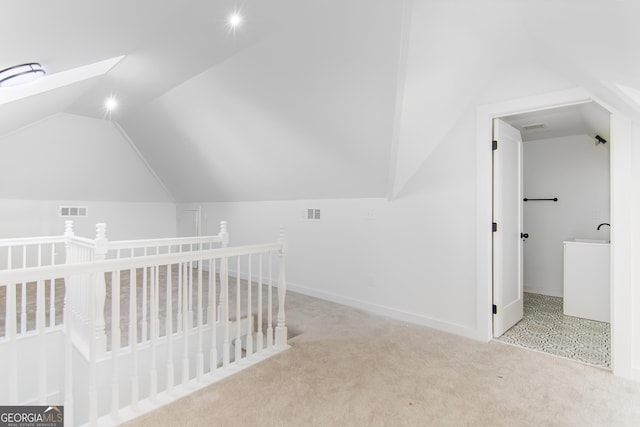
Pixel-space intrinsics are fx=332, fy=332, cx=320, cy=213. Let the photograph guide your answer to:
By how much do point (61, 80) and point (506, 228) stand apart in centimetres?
409

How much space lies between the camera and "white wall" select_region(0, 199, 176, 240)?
195 inches

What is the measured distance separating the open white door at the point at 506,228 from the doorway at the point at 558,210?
8cm

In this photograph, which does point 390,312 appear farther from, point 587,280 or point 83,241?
point 83,241

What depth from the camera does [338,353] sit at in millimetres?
2627

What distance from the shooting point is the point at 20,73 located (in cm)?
153

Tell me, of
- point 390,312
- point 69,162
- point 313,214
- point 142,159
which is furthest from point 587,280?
point 69,162

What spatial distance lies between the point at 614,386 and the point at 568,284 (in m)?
1.73

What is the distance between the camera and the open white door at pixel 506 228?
293cm

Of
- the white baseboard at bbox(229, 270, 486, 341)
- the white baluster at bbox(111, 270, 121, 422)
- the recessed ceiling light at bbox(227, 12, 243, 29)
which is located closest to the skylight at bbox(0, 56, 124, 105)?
the recessed ceiling light at bbox(227, 12, 243, 29)

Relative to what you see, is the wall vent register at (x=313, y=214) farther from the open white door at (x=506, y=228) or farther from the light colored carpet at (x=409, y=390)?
the open white door at (x=506, y=228)

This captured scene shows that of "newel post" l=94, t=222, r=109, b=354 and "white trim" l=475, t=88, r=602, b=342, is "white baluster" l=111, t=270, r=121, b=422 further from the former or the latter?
"white trim" l=475, t=88, r=602, b=342

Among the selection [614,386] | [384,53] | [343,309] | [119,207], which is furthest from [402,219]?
[119,207]

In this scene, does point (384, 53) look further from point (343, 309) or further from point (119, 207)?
point (119, 207)

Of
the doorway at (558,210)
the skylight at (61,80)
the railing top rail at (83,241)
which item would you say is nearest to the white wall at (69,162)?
the skylight at (61,80)
